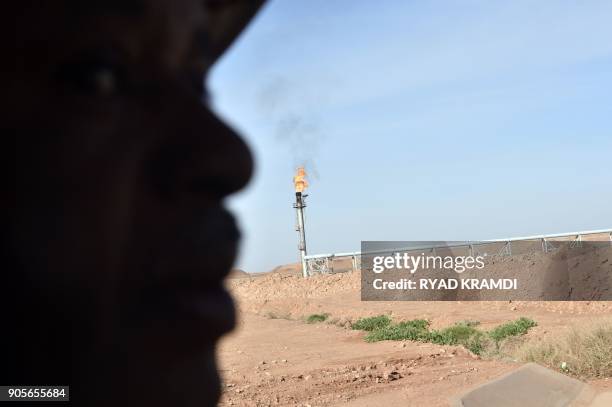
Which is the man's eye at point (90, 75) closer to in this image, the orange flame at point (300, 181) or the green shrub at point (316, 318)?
the green shrub at point (316, 318)

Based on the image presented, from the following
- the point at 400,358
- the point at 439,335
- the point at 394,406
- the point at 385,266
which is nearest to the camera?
the point at 394,406

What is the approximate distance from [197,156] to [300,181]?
32.7 m

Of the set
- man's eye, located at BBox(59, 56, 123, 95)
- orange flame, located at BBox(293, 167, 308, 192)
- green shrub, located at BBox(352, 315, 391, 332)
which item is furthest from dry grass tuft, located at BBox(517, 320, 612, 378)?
orange flame, located at BBox(293, 167, 308, 192)

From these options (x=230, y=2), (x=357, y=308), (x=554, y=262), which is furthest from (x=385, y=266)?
(x=230, y=2)

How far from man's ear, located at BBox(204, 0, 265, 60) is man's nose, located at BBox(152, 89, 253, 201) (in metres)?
0.44

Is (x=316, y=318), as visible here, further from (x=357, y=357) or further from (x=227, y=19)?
(x=227, y=19)

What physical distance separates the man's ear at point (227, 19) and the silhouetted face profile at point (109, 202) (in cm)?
36

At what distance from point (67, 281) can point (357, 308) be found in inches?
752

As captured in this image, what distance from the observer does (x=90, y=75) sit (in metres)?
1.06

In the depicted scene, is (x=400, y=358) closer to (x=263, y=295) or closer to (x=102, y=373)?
(x=102, y=373)

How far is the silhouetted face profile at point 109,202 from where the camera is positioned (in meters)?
0.99

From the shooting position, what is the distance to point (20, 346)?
39.6 inches

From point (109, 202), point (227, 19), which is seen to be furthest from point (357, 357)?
point (109, 202)

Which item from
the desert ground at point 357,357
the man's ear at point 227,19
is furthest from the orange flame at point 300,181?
the man's ear at point 227,19
